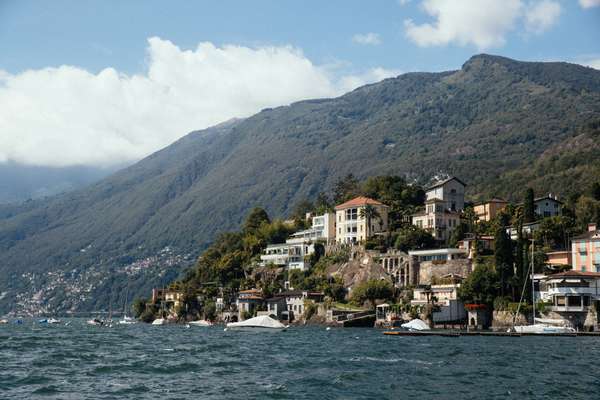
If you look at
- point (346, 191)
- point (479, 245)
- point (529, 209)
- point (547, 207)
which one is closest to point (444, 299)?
point (479, 245)

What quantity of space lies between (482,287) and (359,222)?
122 feet

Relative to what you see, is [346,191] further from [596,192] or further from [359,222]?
[596,192]

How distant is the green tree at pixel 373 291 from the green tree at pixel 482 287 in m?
14.8

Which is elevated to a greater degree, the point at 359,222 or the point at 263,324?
the point at 359,222

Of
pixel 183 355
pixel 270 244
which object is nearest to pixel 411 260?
pixel 270 244

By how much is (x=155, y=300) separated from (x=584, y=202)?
93035 millimetres

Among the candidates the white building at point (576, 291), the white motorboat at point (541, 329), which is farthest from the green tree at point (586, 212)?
the white motorboat at point (541, 329)

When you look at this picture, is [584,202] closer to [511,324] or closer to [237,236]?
[511,324]

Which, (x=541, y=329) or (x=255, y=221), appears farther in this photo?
(x=255, y=221)

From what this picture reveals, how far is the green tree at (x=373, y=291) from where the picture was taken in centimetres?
11756

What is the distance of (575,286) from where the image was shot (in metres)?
94.4

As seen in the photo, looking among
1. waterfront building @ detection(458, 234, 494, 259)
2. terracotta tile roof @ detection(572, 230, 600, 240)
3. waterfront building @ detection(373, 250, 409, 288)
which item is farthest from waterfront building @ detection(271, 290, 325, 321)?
terracotta tile roof @ detection(572, 230, 600, 240)

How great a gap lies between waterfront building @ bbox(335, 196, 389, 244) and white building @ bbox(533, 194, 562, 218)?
25.0m

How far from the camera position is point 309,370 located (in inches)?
2140
